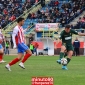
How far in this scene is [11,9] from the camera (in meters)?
52.4

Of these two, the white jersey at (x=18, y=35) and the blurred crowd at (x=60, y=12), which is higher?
the white jersey at (x=18, y=35)

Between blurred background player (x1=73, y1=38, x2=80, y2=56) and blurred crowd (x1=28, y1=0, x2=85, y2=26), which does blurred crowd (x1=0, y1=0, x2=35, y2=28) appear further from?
blurred background player (x1=73, y1=38, x2=80, y2=56)

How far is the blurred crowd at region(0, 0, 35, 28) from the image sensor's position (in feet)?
166

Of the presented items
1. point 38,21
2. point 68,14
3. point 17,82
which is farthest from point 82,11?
point 17,82

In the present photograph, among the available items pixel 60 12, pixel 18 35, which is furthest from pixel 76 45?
pixel 18 35

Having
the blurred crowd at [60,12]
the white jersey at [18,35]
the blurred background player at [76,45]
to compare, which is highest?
the white jersey at [18,35]

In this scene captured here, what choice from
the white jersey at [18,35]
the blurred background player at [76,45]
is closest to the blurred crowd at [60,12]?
the blurred background player at [76,45]

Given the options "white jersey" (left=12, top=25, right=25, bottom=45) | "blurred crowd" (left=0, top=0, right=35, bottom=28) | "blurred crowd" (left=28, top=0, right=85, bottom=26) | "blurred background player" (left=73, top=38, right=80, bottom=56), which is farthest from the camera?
"blurred crowd" (left=0, top=0, right=35, bottom=28)

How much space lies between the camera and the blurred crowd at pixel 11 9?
50.6 metres

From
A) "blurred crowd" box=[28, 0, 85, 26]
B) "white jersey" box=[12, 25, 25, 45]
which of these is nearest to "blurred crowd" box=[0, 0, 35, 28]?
"blurred crowd" box=[28, 0, 85, 26]

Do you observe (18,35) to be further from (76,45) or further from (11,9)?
(11,9)

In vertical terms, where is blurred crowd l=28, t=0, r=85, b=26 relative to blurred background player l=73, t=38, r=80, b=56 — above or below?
above

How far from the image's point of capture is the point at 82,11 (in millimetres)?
48719

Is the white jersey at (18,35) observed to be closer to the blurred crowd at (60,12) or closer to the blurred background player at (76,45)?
the blurred background player at (76,45)
